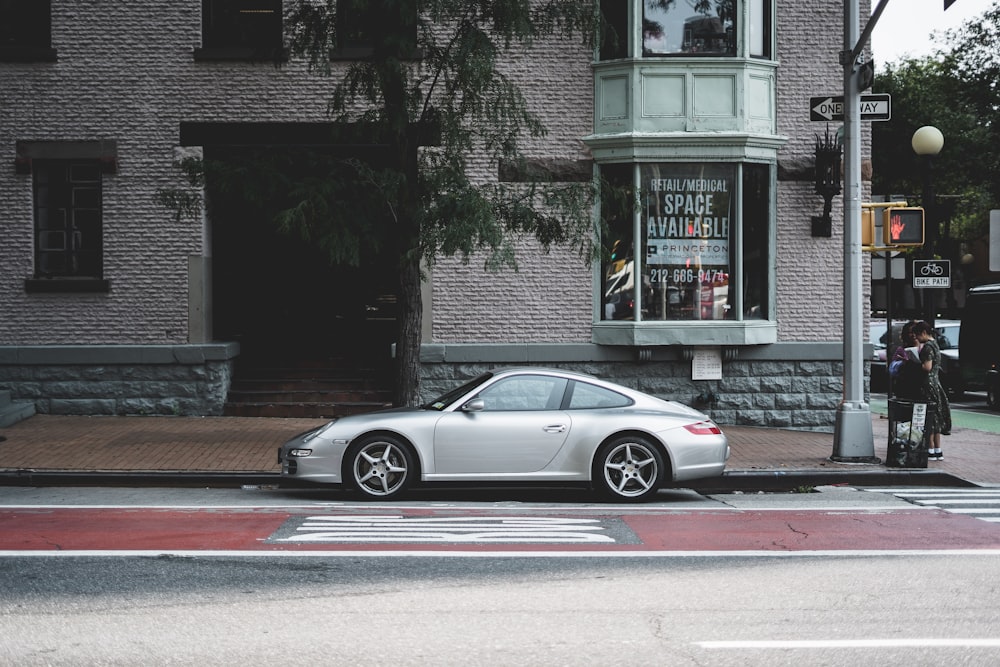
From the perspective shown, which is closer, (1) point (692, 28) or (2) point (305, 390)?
(1) point (692, 28)

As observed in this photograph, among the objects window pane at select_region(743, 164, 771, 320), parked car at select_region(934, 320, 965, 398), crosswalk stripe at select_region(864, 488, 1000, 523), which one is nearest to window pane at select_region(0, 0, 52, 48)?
window pane at select_region(743, 164, 771, 320)

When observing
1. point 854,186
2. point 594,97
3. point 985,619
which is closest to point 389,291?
point 594,97

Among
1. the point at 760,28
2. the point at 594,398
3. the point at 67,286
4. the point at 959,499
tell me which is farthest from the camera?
the point at 760,28

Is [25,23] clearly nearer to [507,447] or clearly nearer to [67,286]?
[67,286]

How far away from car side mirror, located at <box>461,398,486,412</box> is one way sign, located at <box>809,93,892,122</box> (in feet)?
18.9

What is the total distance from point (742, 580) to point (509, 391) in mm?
4114

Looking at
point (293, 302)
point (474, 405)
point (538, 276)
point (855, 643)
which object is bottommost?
point (855, 643)

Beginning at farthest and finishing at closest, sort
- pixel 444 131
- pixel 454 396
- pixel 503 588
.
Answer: pixel 444 131
pixel 454 396
pixel 503 588

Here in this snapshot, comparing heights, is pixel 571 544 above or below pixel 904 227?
below

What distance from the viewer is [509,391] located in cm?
1087

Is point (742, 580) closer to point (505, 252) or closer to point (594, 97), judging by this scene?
point (505, 252)

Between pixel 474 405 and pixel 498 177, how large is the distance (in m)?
7.11

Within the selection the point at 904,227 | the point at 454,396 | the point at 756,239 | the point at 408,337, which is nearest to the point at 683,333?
the point at 756,239

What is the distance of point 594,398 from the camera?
10.9 metres
